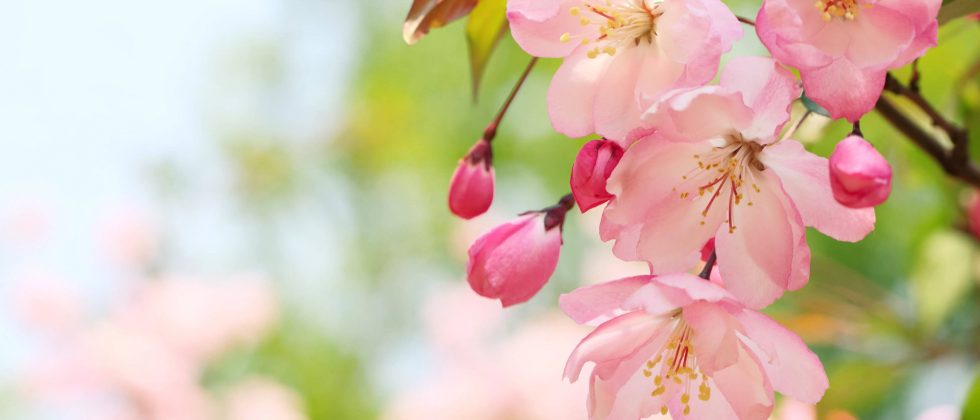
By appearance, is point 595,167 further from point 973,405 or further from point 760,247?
point 973,405

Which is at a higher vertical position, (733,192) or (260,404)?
(260,404)

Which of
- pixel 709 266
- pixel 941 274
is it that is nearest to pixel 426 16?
pixel 709 266

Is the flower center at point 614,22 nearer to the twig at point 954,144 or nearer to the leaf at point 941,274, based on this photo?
the twig at point 954,144

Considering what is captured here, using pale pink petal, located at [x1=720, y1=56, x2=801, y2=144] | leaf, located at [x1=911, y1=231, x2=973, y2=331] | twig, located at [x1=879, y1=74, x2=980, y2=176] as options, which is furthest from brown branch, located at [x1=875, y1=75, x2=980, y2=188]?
leaf, located at [x1=911, y1=231, x2=973, y2=331]

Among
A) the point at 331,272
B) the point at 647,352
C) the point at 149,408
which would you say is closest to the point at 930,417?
the point at 647,352

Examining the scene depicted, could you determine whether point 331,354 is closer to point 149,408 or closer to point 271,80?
point 149,408

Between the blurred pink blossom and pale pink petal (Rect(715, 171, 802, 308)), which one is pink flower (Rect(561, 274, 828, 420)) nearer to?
pale pink petal (Rect(715, 171, 802, 308))
